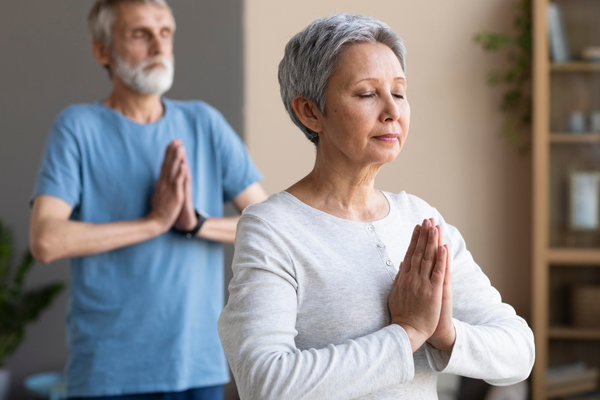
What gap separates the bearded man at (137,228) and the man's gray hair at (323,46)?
2.25 ft

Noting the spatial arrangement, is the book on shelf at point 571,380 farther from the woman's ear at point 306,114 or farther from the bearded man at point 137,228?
the woman's ear at point 306,114

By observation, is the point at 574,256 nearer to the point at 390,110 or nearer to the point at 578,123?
the point at 578,123

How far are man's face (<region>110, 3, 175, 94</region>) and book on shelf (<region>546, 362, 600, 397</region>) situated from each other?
7.90 ft

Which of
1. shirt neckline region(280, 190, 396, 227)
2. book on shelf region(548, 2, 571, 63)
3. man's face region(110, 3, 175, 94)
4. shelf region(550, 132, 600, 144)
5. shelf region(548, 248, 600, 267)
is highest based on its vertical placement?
book on shelf region(548, 2, 571, 63)

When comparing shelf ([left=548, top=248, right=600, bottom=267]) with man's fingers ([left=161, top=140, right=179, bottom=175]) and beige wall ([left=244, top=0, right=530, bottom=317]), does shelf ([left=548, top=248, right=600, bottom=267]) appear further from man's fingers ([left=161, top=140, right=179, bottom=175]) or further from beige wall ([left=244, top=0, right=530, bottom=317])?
man's fingers ([left=161, top=140, right=179, bottom=175])

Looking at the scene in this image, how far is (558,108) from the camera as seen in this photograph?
2924mm

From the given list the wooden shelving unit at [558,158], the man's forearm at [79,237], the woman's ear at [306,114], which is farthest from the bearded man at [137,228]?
the wooden shelving unit at [558,158]

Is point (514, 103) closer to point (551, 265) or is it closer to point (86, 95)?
point (551, 265)

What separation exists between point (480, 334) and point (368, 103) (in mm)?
379

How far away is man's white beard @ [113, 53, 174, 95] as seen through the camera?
166cm

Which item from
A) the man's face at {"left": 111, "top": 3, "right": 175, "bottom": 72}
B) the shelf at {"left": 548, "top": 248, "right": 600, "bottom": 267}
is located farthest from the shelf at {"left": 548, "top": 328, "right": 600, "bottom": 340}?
the man's face at {"left": 111, "top": 3, "right": 175, "bottom": 72}

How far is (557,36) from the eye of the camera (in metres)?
2.87

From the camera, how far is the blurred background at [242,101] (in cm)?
305

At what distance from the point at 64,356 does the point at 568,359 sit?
265 centimetres
